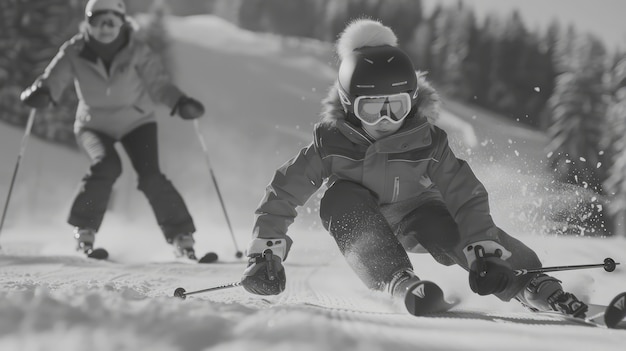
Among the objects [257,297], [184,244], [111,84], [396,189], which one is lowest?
[184,244]

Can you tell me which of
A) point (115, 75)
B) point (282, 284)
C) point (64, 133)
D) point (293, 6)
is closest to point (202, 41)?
point (293, 6)

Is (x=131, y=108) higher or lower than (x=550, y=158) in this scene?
higher

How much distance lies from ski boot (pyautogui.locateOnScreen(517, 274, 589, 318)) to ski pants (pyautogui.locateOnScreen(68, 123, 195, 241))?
285cm

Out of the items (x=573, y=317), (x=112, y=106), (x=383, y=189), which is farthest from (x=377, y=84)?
(x=112, y=106)

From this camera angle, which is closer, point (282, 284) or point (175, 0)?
point (282, 284)

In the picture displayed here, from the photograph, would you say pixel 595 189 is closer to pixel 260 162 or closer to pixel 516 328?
pixel 516 328

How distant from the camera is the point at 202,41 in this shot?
4369 cm

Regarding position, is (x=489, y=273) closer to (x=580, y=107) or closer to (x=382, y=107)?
(x=382, y=107)

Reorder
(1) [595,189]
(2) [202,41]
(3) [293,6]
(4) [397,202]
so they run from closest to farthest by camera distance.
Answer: (4) [397,202] < (1) [595,189] < (2) [202,41] < (3) [293,6]

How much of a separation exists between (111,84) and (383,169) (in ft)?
9.45

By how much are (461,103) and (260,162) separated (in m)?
27.5

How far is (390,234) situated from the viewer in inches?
107

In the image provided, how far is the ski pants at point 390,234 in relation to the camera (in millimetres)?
2633

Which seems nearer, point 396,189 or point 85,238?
point 396,189
